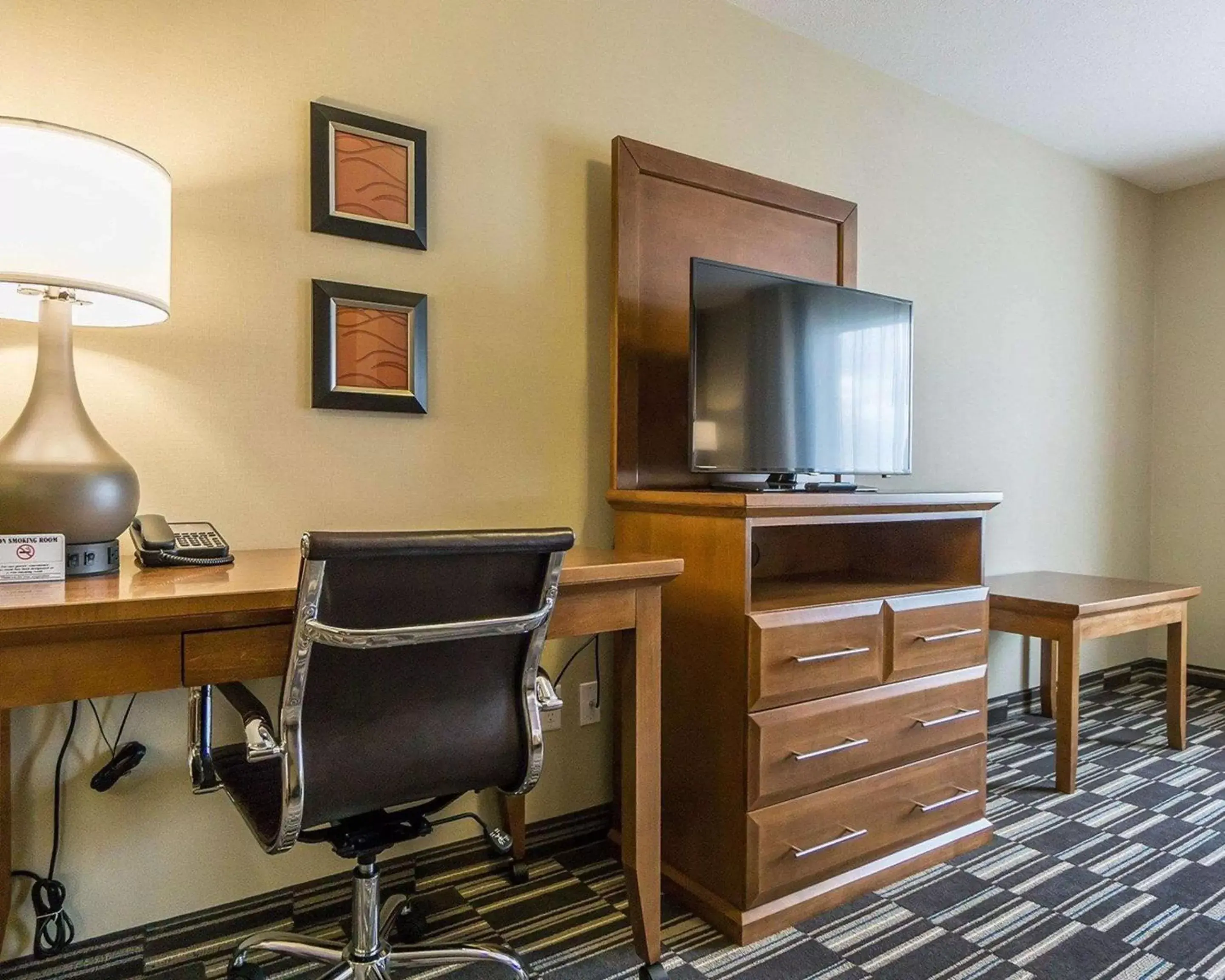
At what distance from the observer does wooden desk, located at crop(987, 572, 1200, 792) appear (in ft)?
7.97

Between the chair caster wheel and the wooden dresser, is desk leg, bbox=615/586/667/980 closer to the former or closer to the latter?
the wooden dresser

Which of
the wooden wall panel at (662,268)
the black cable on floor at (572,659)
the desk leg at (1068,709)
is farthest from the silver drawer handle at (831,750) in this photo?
the desk leg at (1068,709)

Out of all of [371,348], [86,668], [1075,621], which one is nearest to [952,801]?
[1075,621]

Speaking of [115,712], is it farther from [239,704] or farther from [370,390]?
[370,390]

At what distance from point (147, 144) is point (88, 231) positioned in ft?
1.62

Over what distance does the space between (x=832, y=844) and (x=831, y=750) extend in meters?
0.22

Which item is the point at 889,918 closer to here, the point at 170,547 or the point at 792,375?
the point at 792,375

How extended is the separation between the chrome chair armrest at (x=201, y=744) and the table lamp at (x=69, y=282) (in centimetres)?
27

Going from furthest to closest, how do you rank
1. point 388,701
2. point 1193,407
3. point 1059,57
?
point 1193,407
point 1059,57
point 388,701

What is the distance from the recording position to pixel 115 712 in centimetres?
153

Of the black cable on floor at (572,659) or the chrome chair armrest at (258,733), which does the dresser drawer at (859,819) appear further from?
the chrome chair armrest at (258,733)

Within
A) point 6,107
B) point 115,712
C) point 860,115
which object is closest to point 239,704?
point 115,712

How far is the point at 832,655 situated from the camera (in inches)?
68.7

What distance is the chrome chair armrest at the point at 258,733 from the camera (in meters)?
1.05
